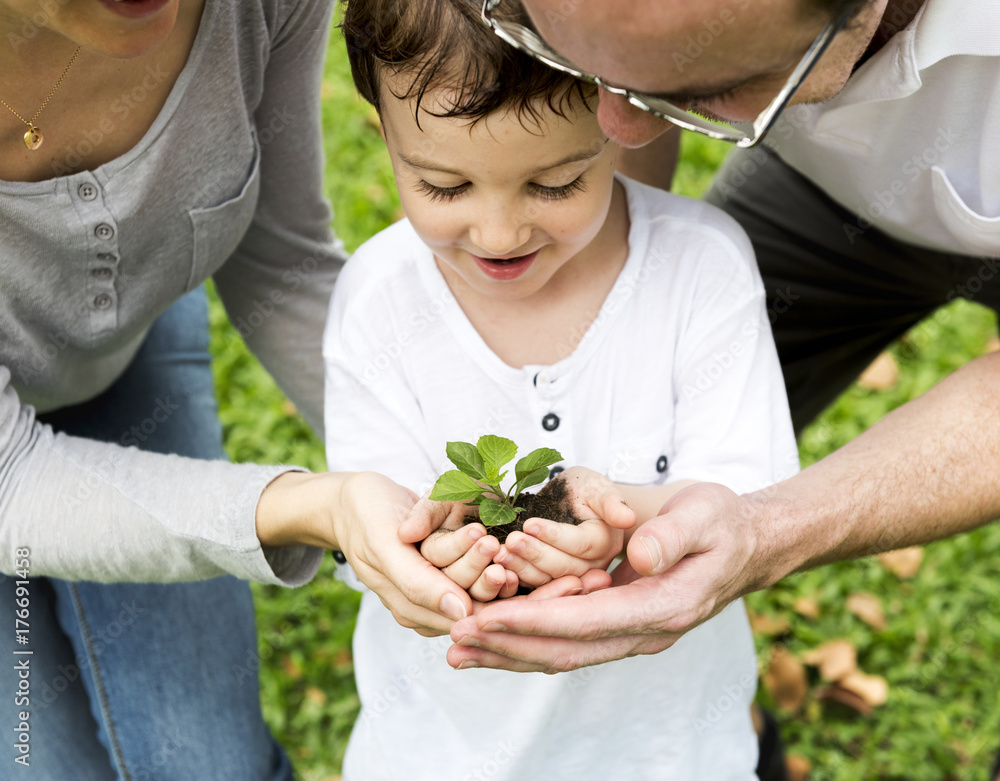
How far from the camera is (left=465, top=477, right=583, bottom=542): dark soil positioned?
1.83 metres

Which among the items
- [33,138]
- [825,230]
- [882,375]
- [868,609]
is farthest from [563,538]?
[882,375]

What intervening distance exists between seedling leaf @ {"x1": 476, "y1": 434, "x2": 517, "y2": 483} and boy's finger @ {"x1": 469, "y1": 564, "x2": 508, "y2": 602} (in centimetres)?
18

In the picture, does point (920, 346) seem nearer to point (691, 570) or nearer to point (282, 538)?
point (691, 570)

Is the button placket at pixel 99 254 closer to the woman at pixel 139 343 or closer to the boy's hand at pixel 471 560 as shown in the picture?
the woman at pixel 139 343

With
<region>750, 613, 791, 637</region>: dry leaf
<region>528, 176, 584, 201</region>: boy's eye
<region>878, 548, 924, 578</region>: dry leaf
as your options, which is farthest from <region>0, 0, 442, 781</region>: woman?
<region>878, 548, 924, 578</region>: dry leaf

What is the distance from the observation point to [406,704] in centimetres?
214

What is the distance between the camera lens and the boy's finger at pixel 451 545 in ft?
5.74

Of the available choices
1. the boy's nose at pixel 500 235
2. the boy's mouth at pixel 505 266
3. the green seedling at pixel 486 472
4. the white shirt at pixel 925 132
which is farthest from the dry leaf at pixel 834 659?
the boy's nose at pixel 500 235

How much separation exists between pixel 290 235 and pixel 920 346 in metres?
2.80

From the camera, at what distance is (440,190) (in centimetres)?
183

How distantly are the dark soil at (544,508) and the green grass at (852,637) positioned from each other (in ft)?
5.54

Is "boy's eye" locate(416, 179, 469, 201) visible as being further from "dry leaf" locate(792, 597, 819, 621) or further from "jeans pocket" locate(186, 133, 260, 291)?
"dry leaf" locate(792, 597, 819, 621)

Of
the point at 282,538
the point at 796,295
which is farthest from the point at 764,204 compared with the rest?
the point at 282,538

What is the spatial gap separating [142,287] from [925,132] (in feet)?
5.90
